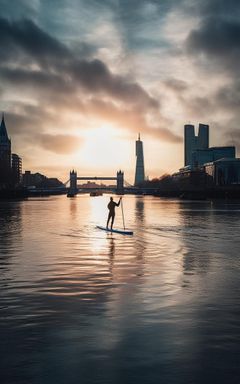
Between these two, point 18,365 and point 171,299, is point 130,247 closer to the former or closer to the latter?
point 171,299

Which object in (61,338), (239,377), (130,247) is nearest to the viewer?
(239,377)

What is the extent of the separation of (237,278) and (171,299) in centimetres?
457

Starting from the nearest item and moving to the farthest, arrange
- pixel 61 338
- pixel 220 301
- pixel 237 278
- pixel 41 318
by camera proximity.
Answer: pixel 61 338 < pixel 41 318 < pixel 220 301 < pixel 237 278

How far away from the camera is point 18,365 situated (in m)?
8.65

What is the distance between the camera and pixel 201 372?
834 centimetres

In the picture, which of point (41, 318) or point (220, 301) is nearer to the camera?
point (41, 318)

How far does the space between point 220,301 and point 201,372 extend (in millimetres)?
5643

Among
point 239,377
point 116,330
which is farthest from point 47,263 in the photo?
point 239,377

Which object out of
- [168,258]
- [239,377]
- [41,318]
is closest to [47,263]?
[168,258]

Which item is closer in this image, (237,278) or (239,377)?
(239,377)

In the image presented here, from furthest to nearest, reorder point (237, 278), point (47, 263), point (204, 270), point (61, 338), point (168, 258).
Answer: point (168, 258)
point (47, 263)
point (204, 270)
point (237, 278)
point (61, 338)

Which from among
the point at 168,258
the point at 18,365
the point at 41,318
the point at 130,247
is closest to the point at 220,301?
the point at 41,318

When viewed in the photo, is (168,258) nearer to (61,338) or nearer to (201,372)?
(61,338)

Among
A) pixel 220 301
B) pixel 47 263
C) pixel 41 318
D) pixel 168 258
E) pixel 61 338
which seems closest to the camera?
pixel 61 338
